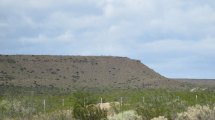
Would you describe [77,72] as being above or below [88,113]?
above

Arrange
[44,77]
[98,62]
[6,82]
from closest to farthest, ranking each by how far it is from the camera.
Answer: [6,82] < [44,77] < [98,62]

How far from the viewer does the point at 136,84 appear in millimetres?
104875

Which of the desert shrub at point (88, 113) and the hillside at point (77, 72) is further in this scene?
the hillside at point (77, 72)

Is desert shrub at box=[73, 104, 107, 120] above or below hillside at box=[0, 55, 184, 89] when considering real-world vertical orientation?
below

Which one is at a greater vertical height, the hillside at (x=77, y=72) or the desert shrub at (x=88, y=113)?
the hillside at (x=77, y=72)

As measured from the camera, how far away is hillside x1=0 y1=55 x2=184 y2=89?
98.4 meters

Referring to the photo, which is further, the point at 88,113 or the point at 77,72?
the point at 77,72

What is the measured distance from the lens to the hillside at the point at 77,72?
323 feet

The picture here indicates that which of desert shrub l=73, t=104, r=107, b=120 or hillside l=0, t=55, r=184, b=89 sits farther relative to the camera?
hillside l=0, t=55, r=184, b=89

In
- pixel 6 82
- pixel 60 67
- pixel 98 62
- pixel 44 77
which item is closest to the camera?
pixel 6 82

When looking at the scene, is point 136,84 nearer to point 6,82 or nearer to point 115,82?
point 115,82

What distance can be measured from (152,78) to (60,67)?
2330cm

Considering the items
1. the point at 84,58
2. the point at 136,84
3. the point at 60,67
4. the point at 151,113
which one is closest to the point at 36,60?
the point at 60,67

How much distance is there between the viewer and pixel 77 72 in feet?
363
